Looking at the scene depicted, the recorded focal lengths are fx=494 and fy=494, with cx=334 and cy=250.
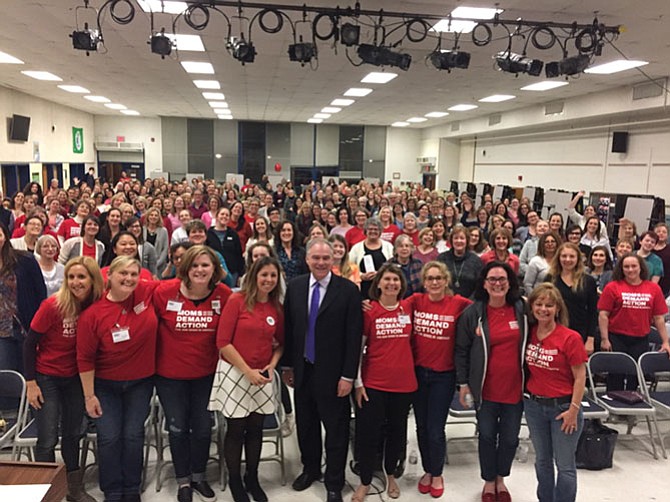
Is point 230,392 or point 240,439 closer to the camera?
point 230,392

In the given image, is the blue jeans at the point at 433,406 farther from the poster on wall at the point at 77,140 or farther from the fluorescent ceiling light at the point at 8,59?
the poster on wall at the point at 77,140

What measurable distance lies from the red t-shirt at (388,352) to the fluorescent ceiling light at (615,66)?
7.00m

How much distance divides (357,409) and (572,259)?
2.15 metres

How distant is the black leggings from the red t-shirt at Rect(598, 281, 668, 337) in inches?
117

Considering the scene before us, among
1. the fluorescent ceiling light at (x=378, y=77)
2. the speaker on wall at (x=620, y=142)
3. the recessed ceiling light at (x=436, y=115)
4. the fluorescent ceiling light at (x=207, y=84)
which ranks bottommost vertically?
the speaker on wall at (x=620, y=142)

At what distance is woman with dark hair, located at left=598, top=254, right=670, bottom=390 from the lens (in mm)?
3965

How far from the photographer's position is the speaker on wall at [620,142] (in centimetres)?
1053

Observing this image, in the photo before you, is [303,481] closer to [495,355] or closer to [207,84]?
[495,355]

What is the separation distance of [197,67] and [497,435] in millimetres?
8255

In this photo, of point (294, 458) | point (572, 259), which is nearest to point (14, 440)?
point (294, 458)

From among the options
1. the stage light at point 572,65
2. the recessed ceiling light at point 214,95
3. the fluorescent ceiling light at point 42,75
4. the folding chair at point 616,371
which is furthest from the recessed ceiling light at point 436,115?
the folding chair at point 616,371

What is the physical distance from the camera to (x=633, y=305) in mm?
3969

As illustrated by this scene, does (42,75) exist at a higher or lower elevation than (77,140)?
higher

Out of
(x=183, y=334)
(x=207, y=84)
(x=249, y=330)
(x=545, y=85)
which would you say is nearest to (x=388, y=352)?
(x=249, y=330)
